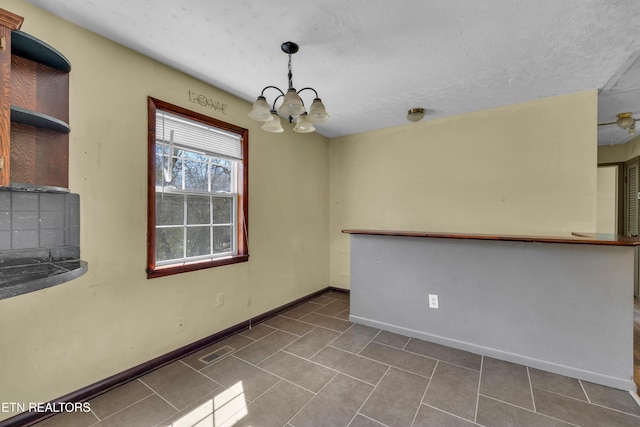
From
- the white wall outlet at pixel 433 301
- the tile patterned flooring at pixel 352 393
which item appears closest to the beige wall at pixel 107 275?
the tile patterned flooring at pixel 352 393

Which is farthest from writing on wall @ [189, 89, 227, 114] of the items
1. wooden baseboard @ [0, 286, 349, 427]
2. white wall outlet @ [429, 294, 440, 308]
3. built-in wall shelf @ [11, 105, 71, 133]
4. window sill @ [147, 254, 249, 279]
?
white wall outlet @ [429, 294, 440, 308]

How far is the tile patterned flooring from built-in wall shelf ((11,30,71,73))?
2.11 metres

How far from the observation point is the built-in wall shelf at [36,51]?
4.39 feet

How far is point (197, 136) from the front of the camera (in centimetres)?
248

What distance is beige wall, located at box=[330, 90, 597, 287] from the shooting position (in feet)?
8.89

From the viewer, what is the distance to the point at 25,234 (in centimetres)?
154

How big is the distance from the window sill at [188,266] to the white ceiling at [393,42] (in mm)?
1686

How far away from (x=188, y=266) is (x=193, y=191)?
684 millimetres

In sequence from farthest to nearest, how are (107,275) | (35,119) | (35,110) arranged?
(107,275)
(35,110)
(35,119)

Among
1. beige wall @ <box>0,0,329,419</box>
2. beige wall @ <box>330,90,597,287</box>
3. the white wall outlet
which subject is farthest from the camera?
beige wall @ <box>330,90,597,287</box>

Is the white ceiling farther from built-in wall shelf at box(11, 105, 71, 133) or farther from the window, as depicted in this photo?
built-in wall shelf at box(11, 105, 71, 133)

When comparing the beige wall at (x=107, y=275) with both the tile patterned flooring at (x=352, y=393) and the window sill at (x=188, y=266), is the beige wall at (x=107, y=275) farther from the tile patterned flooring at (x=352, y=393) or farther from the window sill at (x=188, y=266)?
the tile patterned flooring at (x=352, y=393)

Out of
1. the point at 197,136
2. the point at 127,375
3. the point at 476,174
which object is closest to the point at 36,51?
the point at 197,136

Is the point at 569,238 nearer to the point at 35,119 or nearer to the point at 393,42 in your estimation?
the point at 393,42
